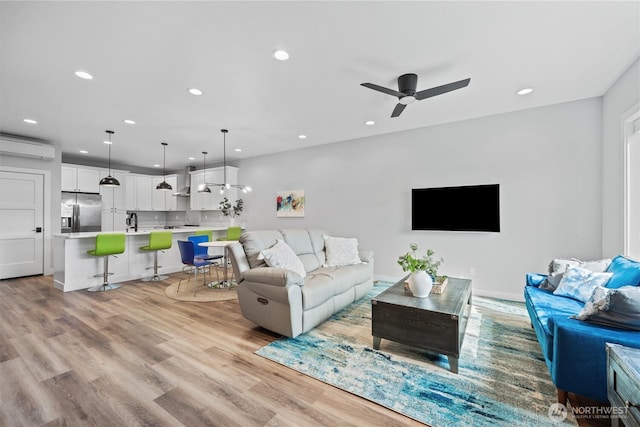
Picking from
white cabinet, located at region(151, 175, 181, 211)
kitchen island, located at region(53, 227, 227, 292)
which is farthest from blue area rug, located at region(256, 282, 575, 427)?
white cabinet, located at region(151, 175, 181, 211)

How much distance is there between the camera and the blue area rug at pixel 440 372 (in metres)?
1.72

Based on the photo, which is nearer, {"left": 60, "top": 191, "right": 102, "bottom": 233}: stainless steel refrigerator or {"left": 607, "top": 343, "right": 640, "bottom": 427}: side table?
{"left": 607, "top": 343, "right": 640, "bottom": 427}: side table

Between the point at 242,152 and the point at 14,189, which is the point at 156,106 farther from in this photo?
the point at 14,189

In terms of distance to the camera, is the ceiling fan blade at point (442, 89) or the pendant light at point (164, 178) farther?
the pendant light at point (164, 178)

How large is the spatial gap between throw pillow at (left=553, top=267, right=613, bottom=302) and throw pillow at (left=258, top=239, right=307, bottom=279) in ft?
8.45

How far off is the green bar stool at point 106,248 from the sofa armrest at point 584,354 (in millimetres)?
5677

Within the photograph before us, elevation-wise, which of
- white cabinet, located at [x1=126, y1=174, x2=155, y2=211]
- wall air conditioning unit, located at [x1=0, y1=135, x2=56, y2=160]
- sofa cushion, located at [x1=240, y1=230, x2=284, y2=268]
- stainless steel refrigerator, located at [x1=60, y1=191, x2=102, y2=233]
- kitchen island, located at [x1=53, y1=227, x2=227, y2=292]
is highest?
wall air conditioning unit, located at [x1=0, y1=135, x2=56, y2=160]

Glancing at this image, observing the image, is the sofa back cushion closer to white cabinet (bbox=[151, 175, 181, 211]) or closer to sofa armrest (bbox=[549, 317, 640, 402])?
sofa armrest (bbox=[549, 317, 640, 402])

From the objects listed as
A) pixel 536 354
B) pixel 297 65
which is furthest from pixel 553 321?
pixel 297 65

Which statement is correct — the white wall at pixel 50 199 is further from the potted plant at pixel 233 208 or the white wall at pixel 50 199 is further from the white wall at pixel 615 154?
the white wall at pixel 615 154

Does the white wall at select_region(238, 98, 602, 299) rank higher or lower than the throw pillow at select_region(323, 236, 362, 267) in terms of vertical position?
higher

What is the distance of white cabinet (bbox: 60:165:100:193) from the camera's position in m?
6.30

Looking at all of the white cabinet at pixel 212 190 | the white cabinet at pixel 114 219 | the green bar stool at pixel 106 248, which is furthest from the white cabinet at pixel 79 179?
the green bar stool at pixel 106 248

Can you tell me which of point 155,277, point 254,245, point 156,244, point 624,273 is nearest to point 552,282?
point 624,273
